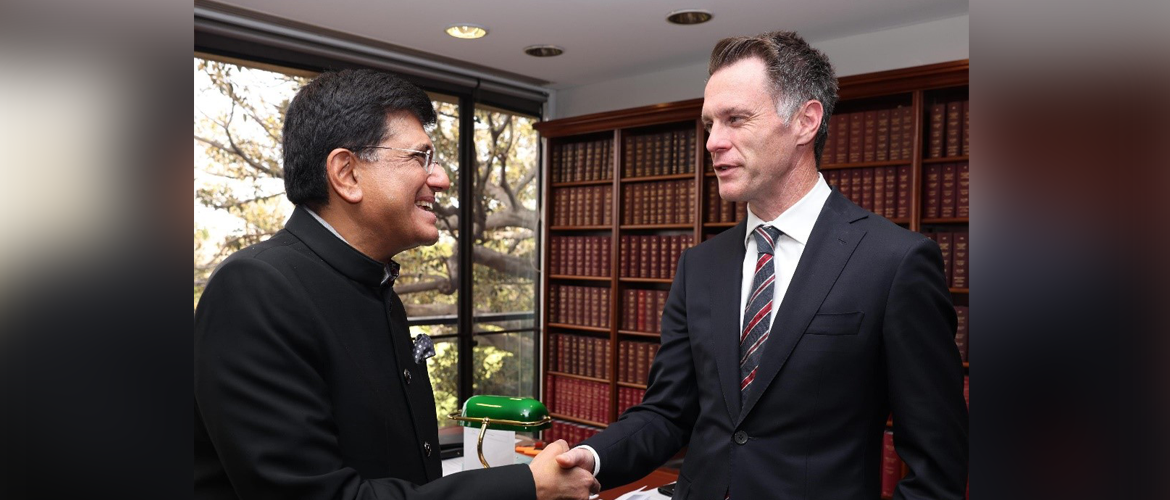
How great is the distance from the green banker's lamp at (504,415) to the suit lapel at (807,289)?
0.85 meters

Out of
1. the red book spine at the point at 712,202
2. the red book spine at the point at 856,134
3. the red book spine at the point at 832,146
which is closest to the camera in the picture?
the red book spine at the point at 856,134

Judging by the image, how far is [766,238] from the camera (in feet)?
5.92

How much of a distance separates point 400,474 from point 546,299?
4601 millimetres

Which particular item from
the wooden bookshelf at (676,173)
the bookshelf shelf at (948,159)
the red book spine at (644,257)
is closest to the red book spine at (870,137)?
the wooden bookshelf at (676,173)

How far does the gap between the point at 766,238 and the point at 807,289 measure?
0.65ft

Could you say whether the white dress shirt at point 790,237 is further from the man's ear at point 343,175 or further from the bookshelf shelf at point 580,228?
the bookshelf shelf at point 580,228

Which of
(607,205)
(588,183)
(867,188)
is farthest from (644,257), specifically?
(867,188)

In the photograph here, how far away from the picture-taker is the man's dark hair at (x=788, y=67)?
1785 millimetres

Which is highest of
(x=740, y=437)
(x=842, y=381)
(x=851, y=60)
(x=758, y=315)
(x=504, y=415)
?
(x=851, y=60)

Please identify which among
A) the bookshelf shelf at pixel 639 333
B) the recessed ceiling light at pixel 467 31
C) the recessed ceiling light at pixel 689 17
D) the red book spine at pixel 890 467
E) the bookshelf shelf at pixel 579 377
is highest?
the recessed ceiling light at pixel 689 17

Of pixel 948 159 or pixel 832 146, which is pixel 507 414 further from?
pixel 832 146
